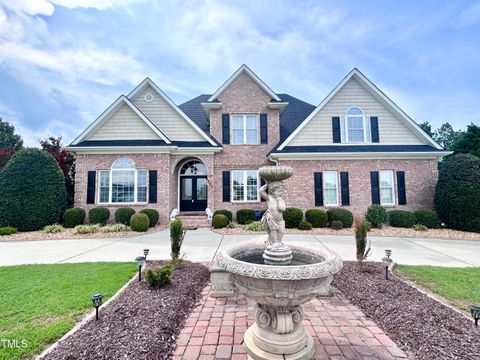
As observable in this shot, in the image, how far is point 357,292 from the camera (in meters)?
4.63

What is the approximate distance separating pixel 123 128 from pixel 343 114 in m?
13.8

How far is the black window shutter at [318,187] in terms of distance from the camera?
13992 millimetres

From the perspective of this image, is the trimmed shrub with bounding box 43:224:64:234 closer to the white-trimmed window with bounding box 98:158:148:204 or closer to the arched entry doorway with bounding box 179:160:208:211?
the white-trimmed window with bounding box 98:158:148:204

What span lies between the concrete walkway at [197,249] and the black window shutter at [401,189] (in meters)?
4.13

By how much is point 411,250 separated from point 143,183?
13.5 m

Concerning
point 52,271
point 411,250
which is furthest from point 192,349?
point 411,250

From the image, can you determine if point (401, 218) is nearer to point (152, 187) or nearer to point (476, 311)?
point (476, 311)

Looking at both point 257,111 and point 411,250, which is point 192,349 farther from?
point 257,111

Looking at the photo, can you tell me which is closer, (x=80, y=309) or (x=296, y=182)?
(x=80, y=309)

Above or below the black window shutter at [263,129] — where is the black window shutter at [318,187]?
below

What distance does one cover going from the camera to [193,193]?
16.0m

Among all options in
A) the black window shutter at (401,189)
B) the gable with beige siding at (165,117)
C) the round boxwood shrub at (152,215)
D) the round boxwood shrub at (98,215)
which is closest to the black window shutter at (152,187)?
the round boxwood shrub at (152,215)

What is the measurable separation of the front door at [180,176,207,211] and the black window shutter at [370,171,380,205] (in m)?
10.6

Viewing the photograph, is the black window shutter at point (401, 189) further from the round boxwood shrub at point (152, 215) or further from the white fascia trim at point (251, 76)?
the round boxwood shrub at point (152, 215)
